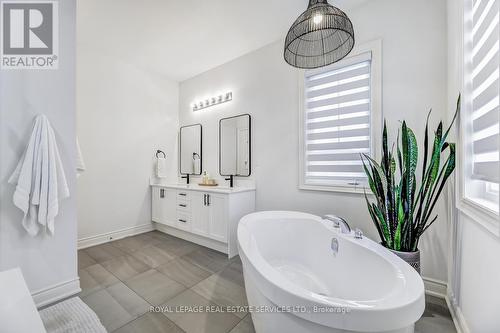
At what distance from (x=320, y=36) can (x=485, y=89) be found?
119cm

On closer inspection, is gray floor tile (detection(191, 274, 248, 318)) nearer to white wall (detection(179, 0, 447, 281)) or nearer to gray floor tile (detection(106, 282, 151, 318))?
gray floor tile (detection(106, 282, 151, 318))

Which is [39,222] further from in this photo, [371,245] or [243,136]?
[371,245]

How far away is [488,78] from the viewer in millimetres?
1001

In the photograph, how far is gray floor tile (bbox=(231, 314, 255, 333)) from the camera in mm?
1340

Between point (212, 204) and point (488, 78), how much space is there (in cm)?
244

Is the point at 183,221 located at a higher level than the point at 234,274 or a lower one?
higher

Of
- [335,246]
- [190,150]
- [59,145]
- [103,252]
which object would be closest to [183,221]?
[103,252]

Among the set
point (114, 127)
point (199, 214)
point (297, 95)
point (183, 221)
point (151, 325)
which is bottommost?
point (151, 325)

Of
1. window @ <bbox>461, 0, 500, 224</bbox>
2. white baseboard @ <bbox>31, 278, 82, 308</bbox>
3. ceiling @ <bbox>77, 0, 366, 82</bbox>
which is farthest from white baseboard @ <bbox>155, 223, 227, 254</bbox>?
ceiling @ <bbox>77, 0, 366, 82</bbox>

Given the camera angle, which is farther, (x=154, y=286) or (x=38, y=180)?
(x=154, y=286)

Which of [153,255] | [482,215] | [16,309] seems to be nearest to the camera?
[16,309]

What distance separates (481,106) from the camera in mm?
1093

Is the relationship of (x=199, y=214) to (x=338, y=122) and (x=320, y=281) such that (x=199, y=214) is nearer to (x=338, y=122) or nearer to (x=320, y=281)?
(x=320, y=281)

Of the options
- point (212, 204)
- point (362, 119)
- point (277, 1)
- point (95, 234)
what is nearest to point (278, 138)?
point (362, 119)
